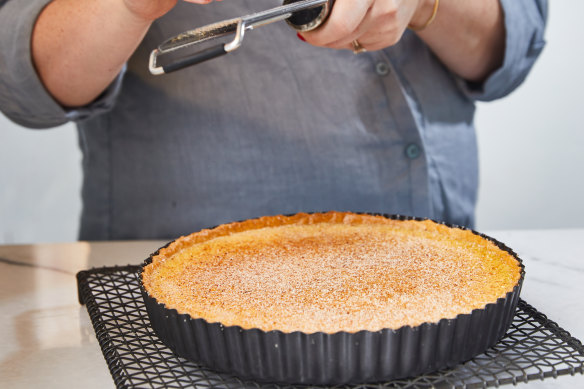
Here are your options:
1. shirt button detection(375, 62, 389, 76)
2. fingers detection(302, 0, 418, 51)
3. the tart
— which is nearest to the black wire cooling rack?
the tart

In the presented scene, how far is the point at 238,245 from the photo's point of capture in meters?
0.87

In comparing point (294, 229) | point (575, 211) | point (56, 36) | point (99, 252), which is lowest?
point (575, 211)

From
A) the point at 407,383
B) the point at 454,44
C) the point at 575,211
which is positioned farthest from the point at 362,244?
the point at 575,211

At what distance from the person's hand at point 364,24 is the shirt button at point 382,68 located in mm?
256

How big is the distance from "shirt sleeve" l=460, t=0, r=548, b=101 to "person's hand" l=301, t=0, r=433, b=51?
0.33 meters

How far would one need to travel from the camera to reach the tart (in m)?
0.56

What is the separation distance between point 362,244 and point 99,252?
0.51 meters

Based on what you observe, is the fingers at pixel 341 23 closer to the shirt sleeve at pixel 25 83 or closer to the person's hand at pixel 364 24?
the person's hand at pixel 364 24

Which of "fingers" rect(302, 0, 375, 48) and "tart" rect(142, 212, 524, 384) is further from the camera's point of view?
"fingers" rect(302, 0, 375, 48)

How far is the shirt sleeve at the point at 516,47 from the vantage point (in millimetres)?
1084

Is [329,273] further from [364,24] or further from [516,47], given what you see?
[516,47]

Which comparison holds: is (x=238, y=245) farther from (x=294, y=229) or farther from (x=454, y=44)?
(x=454, y=44)

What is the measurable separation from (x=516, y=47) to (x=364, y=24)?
17.9 inches

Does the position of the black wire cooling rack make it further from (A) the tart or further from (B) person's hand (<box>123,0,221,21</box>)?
(B) person's hand (<box>123,0,221,21</box>)
